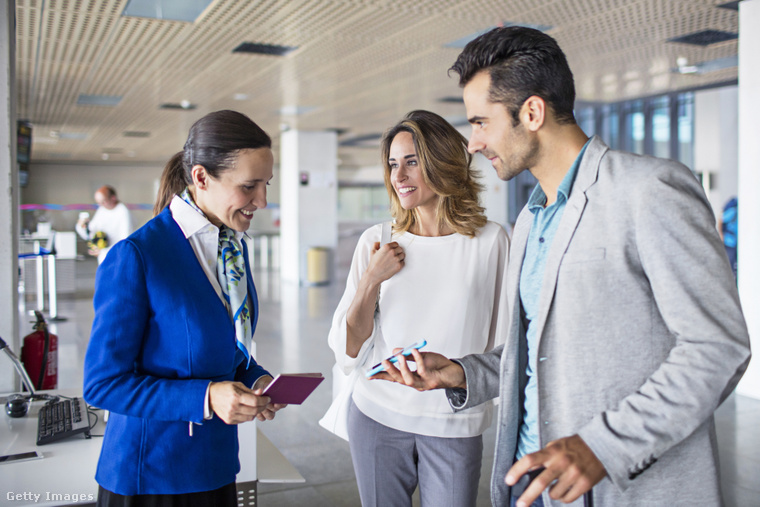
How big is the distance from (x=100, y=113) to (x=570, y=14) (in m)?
8.23

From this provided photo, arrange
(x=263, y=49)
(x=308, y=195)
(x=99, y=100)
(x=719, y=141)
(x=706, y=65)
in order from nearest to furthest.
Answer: (x=263, y=49), (x=706, y=65), (x=719, y=141), (x=99, y=100), (x=308, y=195)

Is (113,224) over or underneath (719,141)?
underneath

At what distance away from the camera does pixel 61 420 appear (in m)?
2.24

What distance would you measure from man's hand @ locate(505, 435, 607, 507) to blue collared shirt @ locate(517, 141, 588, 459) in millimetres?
186

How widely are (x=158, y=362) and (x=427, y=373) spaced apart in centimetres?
60

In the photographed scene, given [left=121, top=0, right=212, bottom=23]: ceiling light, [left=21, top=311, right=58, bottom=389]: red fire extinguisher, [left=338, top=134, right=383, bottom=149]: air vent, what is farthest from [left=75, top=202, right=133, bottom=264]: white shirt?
[left=338, top=134, right=383, bottom=149]: air vent

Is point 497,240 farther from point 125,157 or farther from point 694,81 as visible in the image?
point 125,157

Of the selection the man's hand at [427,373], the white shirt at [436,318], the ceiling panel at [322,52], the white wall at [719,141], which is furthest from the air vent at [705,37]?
the man's hand at [427,373]

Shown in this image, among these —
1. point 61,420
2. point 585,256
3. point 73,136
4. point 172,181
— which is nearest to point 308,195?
point 73,136

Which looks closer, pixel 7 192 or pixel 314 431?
pixel 7 192

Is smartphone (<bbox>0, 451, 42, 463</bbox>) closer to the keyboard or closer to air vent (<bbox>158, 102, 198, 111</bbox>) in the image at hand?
the keyboard

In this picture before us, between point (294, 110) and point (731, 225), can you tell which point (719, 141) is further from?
point (294, 110)

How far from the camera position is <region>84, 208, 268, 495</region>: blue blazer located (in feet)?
4.34

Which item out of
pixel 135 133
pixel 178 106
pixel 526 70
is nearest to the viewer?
pixel 526 70
